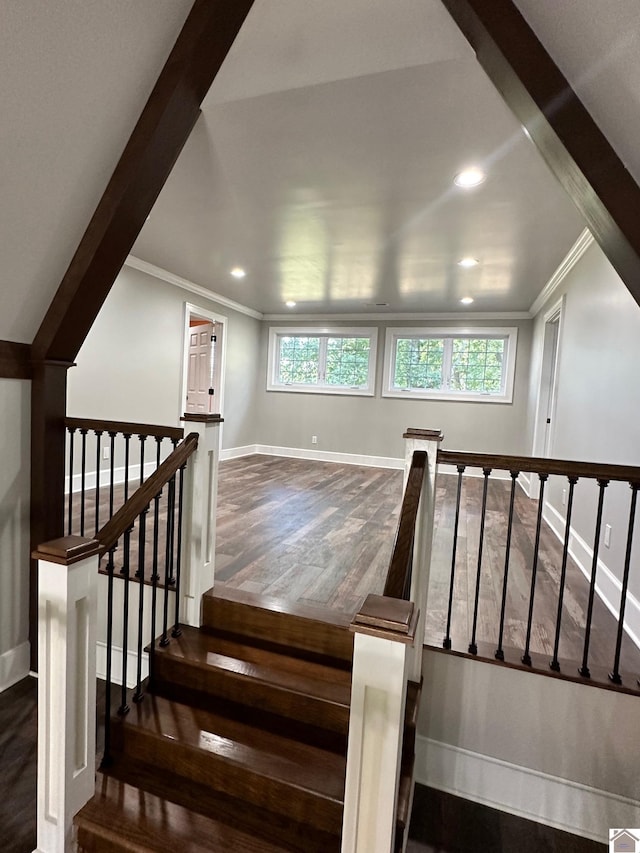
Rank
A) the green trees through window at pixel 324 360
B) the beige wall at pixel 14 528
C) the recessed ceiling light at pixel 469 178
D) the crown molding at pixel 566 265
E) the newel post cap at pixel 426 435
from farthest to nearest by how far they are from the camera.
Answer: the green trees through window at pixel 324 360
the crown molding at pixel 566 265
the recessed ceiling light at pixel 469 178
the beige wall at pixel 14 528
the newel post cap at pixel 426 435

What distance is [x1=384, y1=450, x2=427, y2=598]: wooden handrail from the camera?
1.20 m

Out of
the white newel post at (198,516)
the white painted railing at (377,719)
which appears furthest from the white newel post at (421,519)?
the white newel post at (198,516)

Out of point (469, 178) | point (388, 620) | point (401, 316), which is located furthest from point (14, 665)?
point (401, 316)

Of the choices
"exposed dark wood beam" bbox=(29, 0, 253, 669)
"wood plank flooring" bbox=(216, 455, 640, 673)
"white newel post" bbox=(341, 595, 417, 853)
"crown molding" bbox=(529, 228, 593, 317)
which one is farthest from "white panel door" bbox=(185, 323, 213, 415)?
"white newel post" bbox=(341, 595, 417, 853)

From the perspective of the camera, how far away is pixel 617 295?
9.21 ft

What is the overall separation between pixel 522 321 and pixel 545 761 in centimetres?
548

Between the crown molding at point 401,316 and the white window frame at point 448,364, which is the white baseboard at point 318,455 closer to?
the white window frame at point 448,364

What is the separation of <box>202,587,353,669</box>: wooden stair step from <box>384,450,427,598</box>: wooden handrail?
0.78m

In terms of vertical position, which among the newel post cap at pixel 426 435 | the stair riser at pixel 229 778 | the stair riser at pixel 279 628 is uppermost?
the newel post cap at pixel 426 435

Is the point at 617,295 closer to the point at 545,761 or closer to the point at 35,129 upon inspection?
the point at 545,761

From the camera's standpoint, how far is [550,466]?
1817 millimetres

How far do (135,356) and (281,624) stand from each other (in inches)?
145

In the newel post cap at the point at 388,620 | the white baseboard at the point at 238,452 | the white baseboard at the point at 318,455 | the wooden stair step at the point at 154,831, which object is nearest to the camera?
the newel post cap at the point at 388,620

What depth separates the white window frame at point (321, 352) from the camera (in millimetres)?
6932
